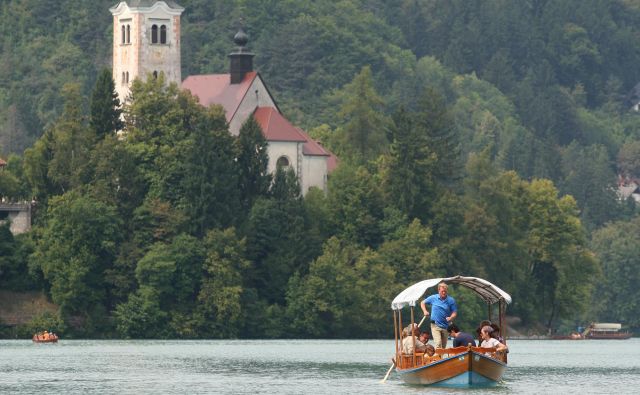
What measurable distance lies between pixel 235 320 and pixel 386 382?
56545 millimetres

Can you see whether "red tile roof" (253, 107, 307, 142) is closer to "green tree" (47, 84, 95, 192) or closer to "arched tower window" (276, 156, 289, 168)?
"arched tower window" (276, 156, 289, 168)

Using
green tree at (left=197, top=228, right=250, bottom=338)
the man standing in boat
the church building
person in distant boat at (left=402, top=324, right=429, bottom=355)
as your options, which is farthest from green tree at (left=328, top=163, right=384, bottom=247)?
the man standing in boat

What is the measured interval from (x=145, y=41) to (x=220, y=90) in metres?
6.54

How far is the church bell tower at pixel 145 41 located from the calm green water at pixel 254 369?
116 ft

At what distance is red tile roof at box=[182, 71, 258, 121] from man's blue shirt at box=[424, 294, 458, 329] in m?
82.3

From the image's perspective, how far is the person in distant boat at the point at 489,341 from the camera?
76562mm

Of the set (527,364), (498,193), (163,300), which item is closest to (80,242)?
(163,300)

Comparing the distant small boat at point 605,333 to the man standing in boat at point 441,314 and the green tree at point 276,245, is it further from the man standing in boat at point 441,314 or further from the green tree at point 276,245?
the man standing in boat at point 441,314

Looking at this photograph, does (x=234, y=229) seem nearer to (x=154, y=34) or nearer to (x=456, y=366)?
(x=154, y=34)

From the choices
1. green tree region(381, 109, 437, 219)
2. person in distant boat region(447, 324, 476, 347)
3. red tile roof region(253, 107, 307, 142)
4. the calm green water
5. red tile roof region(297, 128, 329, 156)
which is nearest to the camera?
person in distant boat region(447, 324, 476, 347)

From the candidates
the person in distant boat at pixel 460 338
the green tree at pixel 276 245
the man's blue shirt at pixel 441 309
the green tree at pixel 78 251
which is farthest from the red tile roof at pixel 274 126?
the person in distant boat at pixel 460 338

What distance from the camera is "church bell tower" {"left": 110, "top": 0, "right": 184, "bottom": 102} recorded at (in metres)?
160

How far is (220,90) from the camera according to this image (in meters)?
161

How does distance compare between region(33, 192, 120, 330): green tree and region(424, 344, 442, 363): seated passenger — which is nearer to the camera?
region(424, 344, 442, 363): seated passenger
